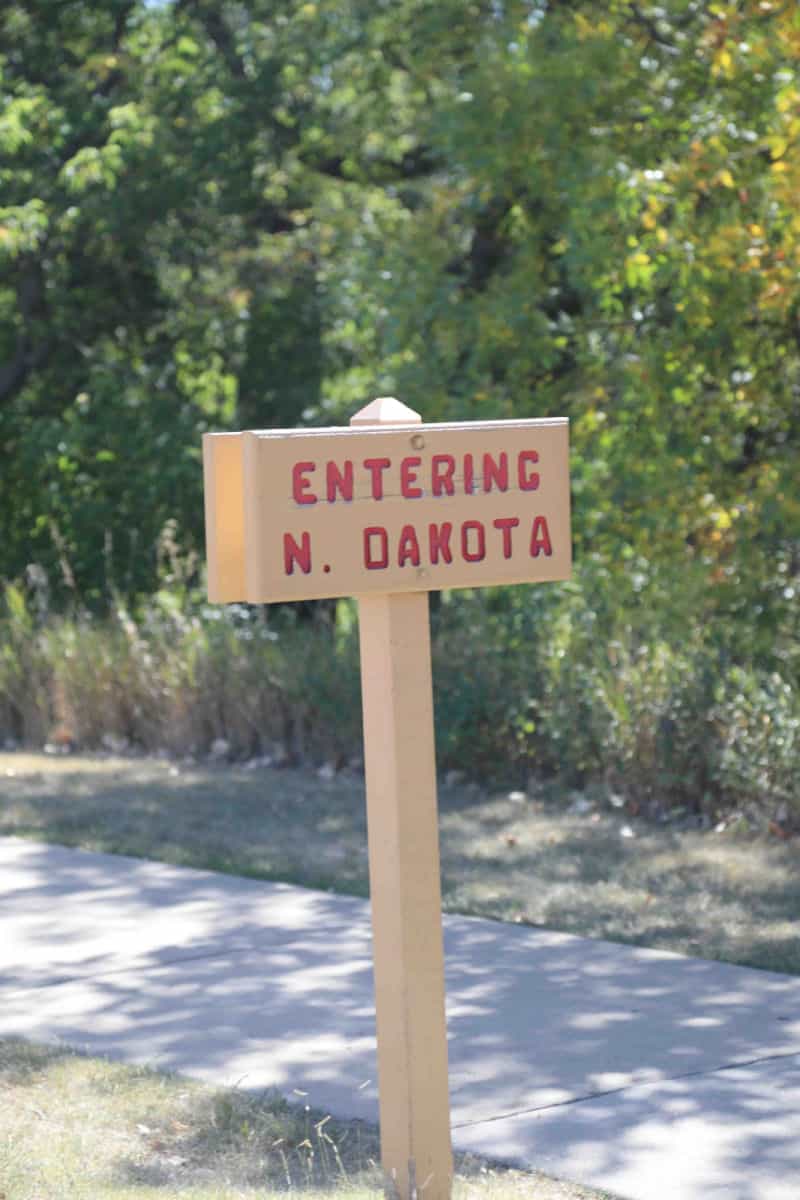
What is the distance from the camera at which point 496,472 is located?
3885mm

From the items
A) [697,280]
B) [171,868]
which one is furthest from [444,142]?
[171,868]

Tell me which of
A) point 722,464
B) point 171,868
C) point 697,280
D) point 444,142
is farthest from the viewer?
point 444,142

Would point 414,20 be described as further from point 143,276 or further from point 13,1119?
point 13,1119

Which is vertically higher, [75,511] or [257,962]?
[75,511]

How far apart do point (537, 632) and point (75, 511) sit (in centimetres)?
577

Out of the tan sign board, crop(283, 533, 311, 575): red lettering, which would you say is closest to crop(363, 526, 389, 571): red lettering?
the tan sign board

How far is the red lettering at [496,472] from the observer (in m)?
3.88

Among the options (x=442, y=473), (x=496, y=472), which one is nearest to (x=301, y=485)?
(x=442, y=473)

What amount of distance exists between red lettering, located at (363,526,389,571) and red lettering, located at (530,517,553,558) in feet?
1.14

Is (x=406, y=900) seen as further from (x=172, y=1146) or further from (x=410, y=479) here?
(x=172, y=1146)

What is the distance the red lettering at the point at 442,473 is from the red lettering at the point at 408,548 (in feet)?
0.25

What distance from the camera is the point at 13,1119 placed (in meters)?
4.59

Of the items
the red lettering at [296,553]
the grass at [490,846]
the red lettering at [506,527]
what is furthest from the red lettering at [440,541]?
the grass at [490,846]

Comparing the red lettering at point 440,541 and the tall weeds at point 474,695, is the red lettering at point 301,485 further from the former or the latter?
the tall weeds at point 474,695
